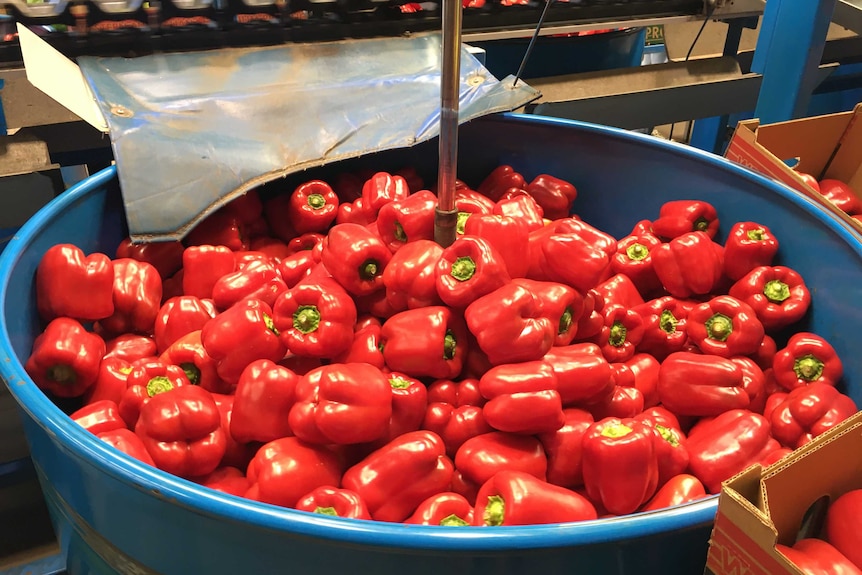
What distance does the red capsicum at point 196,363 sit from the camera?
1410mm

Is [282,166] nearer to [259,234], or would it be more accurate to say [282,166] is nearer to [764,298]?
[259,234]

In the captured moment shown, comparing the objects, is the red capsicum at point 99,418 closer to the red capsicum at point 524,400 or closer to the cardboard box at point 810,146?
the red capsicum at point 524,400

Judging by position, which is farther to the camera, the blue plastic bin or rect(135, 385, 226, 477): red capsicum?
rect(135, 385, 226, 477): red capsicum

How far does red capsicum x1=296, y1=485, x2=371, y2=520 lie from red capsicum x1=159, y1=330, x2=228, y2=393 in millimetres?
395

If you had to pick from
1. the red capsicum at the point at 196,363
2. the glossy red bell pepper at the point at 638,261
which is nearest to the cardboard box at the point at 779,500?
the glossy red bell pepper at the point at 638,261

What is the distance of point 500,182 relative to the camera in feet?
6.43

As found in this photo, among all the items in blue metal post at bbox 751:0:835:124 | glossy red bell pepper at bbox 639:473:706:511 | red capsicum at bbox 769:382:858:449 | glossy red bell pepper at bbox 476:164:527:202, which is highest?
blue metal post at bbox 751:0:835:124

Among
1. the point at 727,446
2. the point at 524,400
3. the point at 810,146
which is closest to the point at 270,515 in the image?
the point at 524,400

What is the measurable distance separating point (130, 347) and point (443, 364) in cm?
65

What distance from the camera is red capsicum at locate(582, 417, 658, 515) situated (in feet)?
3.72

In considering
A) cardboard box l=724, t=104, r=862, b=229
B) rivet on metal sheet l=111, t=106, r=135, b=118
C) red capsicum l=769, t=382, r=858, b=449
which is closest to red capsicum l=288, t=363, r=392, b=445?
red capsicum l=769, t=382, r=858, b=449

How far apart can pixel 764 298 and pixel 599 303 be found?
38 centimetres

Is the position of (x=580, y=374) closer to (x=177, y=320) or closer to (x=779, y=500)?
(x=779, y=500)

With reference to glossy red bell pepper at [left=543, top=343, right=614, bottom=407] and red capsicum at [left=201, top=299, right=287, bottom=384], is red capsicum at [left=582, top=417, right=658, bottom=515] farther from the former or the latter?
red capsicum at [left=201, top=299, right=287, bottom=384]
